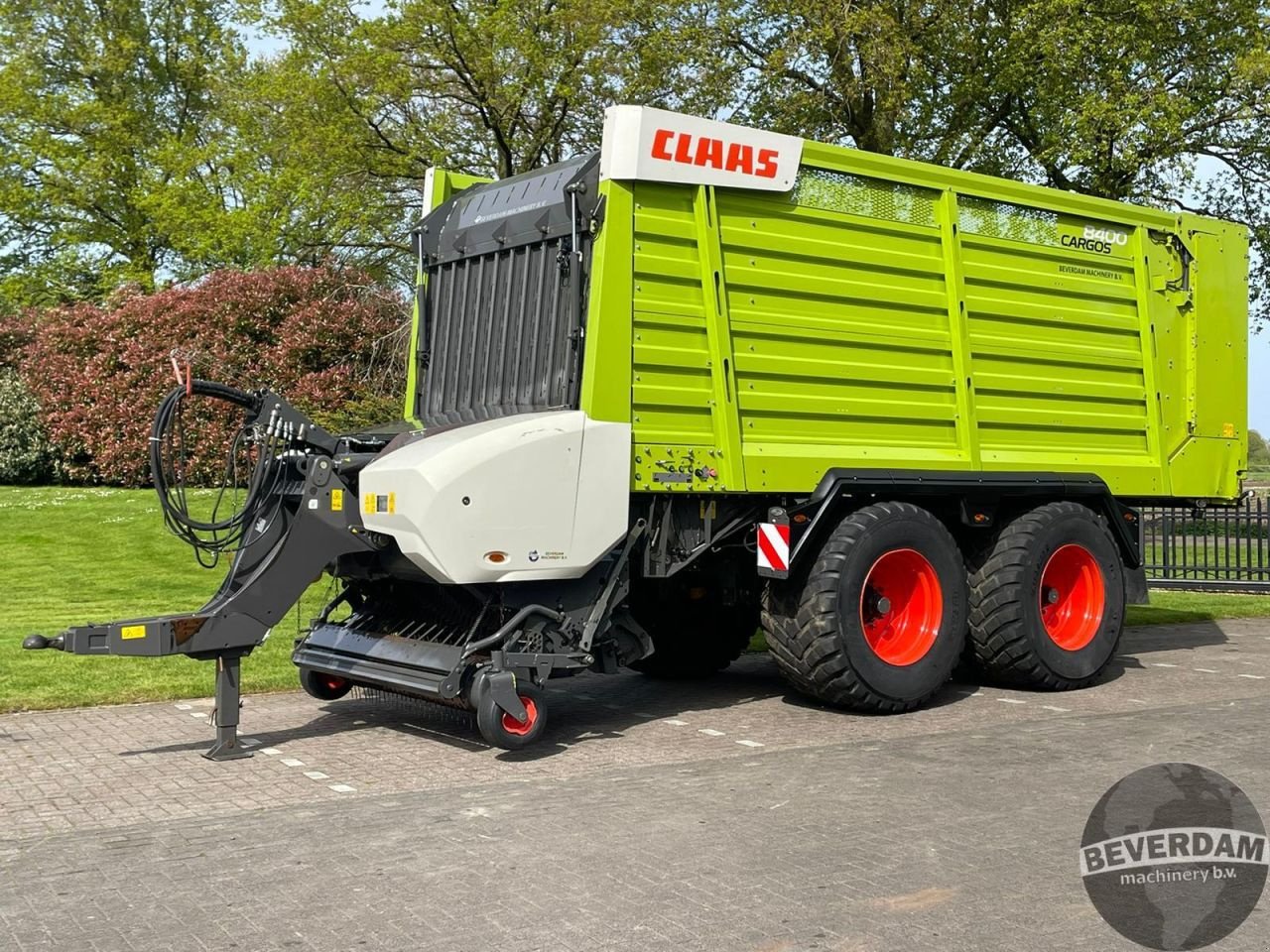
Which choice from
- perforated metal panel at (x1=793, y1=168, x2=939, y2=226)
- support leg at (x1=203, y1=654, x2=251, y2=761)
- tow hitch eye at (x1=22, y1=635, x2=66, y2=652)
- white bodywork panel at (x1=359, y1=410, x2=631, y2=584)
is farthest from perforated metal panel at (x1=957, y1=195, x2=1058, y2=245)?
tow hitch eye at (x1=22, y1=635, x2=66, y2=652)

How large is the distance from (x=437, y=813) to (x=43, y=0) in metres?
38.3

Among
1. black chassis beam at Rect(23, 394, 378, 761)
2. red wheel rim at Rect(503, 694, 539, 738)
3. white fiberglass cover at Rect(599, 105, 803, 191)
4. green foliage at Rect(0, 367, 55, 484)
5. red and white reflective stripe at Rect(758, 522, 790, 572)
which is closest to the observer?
black chassis beam at Rect(23, 394, 378, 761)

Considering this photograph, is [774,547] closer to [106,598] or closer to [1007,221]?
[1007,221]

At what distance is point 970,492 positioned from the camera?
9.16m

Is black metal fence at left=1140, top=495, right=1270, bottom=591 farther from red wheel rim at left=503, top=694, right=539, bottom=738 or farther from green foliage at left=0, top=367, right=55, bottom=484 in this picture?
green foliage at left=0, top=367, right=55, bottom=484

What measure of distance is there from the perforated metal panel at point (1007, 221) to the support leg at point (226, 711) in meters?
5.35

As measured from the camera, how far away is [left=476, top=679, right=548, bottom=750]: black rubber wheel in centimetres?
723

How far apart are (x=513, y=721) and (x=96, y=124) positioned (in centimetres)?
3379

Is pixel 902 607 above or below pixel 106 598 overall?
above

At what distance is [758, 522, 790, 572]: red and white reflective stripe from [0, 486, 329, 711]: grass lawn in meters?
3.42

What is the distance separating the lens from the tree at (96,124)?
117 ft

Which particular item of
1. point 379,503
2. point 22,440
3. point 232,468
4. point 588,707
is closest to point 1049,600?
A: point 588,707

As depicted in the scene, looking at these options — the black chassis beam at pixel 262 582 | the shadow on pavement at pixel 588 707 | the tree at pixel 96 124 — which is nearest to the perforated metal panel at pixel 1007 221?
the shadow on pavement at pixel 588 707

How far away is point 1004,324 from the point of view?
949cm
